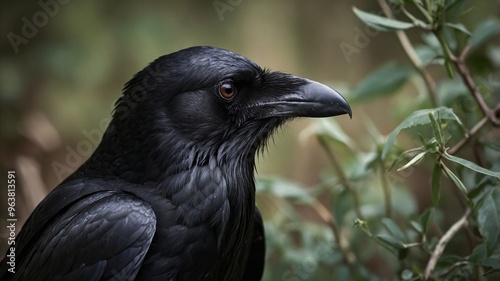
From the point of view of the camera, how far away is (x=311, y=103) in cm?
264

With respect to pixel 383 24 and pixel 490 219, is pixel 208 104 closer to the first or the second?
pixel 383 24

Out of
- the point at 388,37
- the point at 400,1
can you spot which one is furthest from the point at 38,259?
the point at 388,37

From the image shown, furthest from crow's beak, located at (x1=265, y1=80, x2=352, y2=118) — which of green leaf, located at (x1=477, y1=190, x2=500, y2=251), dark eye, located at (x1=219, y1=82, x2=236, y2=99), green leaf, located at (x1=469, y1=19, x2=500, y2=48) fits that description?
green leaf, located at (x1=469, y1=19, x2=500, y2=48)

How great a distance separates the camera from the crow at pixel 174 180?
2.46m

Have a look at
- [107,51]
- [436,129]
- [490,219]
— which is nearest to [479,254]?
[490,219]

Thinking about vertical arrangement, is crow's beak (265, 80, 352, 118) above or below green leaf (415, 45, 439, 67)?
above

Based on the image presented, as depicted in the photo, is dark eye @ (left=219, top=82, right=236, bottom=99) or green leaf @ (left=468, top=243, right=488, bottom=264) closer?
green leaf @ (left=468, top=243, right=488, bottom=264)

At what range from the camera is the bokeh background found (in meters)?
5.59

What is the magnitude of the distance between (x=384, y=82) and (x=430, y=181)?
829 millimetres

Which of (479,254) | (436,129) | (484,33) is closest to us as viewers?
(436,129)

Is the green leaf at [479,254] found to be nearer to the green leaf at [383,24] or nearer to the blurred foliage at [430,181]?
the blurred foliage at [430,181]

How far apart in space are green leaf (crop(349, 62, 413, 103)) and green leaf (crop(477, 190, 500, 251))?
107cm

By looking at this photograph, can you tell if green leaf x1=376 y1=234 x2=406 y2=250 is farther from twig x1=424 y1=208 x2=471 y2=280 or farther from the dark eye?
the dark eye

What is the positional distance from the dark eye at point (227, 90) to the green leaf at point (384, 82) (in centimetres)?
95
